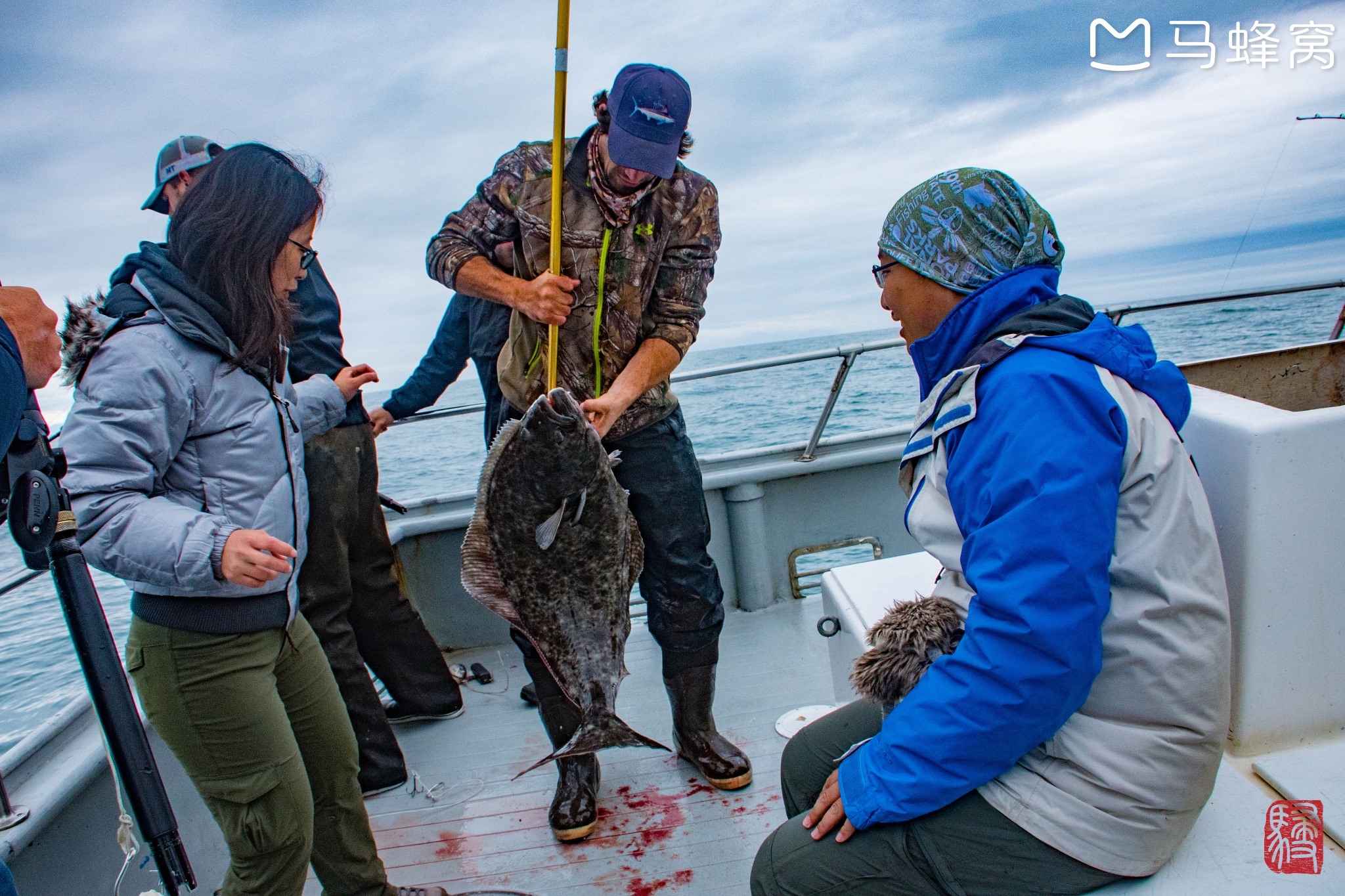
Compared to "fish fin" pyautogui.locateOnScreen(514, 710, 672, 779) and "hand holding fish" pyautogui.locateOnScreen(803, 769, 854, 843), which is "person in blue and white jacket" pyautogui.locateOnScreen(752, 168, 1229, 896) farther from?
"fish fin" pyautogui.locateOnScreen(514, 710, 672, 779)

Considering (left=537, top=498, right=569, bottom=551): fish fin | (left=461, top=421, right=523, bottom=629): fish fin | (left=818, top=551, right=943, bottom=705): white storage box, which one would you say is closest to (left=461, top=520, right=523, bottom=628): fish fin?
(left=461, top=421, right=523, bottom=629): fish fin

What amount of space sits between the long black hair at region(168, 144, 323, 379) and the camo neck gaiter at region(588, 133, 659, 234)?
0.93 m

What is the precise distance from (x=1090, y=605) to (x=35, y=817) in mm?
2502

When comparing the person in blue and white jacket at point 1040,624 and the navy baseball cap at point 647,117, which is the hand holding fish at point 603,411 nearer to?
the navy baseball cap at point 647,117

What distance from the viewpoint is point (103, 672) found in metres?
1.81

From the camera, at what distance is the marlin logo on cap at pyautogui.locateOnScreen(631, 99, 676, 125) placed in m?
2.35

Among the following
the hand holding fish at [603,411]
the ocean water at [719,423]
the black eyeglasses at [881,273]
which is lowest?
the ocean water at [719,423]

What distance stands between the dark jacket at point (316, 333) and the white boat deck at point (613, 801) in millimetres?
1508

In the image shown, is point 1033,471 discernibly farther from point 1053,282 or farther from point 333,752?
point 333,752

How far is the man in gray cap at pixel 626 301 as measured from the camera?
2439 millimetres

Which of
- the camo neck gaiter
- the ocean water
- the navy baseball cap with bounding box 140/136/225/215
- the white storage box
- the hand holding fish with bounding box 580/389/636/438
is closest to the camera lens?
the hand holding fish with bounding box 580/389/636/438

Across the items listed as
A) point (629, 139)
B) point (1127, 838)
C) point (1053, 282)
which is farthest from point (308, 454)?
point (1127, 838)

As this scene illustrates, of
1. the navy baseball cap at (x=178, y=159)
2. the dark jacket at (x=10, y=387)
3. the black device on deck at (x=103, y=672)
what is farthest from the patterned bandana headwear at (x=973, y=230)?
the navy baseball cap at (x=178, y=159)

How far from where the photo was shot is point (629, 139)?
2371 millimetres
